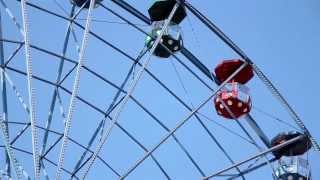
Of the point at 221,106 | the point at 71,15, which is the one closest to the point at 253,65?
the point at 221,106

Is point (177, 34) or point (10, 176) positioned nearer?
point (177, 34)

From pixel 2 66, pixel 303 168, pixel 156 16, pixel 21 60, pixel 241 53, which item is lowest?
pixel 303 168

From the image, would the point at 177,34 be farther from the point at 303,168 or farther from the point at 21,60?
the point at 21,60

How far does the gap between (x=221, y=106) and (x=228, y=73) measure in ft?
3.63

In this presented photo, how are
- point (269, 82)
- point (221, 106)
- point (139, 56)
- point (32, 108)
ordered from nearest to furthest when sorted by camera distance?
point (32, 108), point (269, 82), point (221, 106), point (139, 56)

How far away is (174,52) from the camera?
17.5 meters

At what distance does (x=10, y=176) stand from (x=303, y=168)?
30.0 ft

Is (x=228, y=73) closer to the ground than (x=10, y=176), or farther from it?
closer to the ground

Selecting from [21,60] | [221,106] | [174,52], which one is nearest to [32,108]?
[174,52]

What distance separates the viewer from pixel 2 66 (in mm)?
18234

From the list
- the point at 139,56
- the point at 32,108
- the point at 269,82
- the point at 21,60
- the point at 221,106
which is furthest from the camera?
the point at 21,60

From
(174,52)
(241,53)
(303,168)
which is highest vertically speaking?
(174,52)

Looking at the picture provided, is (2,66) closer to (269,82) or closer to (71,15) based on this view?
(71,15)

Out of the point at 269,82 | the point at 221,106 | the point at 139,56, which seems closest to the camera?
the point at 269,82
